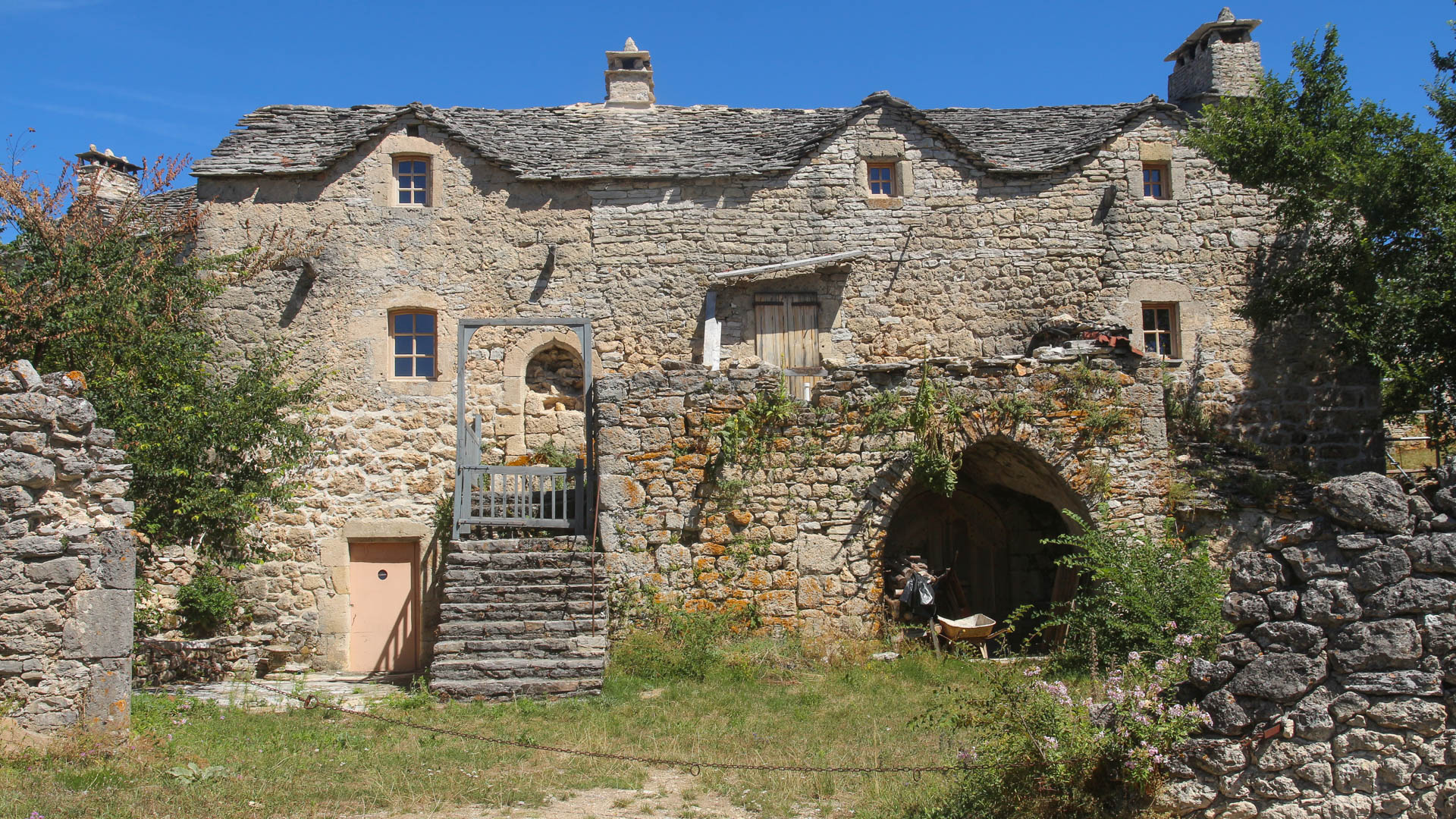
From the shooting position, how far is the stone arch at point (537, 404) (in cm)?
1438

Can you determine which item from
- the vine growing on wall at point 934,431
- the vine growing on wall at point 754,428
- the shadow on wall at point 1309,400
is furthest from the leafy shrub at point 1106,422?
the shadow on wall at point 1309,400

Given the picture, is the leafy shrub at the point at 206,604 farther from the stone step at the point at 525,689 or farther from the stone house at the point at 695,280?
the stone step at the point at 525,689

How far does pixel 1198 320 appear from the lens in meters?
15.0

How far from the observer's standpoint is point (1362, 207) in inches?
481

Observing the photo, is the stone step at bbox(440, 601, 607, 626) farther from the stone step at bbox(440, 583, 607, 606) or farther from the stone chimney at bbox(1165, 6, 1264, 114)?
the stone chimney at bbox(1165, 6, 1264, 114)

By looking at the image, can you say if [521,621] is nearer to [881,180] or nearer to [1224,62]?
[881,180]

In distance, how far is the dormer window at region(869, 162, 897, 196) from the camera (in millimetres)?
15359

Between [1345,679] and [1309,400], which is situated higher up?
[1309,400]

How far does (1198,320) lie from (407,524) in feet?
37.7

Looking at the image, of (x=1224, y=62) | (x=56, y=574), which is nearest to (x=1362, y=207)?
(x=1224, y=62)

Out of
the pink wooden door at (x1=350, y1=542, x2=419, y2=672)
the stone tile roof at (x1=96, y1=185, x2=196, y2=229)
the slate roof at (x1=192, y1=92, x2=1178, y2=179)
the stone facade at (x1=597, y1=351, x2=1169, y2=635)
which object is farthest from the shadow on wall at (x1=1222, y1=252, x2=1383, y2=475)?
the stone tile roof at (x1=96, y1=185, x2=196, y2=229)

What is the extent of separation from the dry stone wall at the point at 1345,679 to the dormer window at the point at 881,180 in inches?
412

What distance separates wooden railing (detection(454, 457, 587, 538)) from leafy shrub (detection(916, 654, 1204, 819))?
633cm

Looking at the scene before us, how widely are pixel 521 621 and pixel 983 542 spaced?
6.74m
